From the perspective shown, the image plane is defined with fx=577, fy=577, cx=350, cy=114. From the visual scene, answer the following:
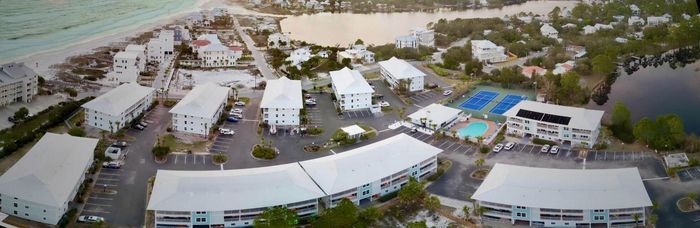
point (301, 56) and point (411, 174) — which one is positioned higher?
point (301, 56)

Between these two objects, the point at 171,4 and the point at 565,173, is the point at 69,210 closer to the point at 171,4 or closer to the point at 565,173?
the point at 565,173

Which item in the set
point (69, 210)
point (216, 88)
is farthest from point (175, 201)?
point (216, 88)

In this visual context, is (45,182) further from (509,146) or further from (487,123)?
(487,123)

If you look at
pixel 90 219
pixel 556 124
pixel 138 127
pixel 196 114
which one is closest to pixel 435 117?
pixel 556 124

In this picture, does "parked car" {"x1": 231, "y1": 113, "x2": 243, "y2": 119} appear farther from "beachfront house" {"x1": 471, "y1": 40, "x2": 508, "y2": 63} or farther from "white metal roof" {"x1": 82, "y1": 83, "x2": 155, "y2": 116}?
"beachfront house" {"x1": 471, "y1": 40, "x2": 508, "y2": 63}

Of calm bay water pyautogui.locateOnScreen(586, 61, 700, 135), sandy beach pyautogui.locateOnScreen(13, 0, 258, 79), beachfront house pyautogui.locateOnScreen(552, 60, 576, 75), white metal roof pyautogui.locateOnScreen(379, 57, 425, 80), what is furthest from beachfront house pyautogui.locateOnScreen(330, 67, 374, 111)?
sandy beach pyautogui.locateOnScreen(13, 0, 258, 79)

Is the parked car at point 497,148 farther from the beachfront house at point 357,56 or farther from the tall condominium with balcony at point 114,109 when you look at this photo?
the beachfront house at point 357,56
